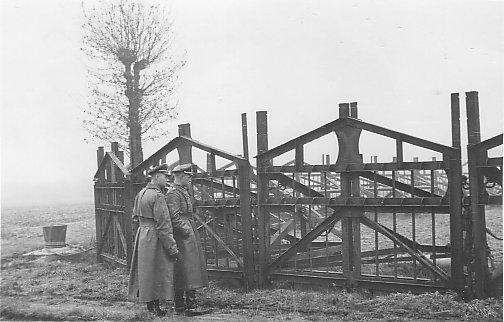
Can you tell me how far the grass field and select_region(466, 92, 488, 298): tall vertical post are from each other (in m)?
0.32

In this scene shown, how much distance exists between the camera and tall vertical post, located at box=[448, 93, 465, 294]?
23.0ft

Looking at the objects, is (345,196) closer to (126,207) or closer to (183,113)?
(183,113)

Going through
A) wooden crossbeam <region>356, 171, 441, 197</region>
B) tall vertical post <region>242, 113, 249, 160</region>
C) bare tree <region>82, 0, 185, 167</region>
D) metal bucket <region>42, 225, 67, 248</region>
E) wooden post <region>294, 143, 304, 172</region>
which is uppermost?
bare tree <region>82, 0, 185, 167</region>

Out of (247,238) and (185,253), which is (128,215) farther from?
(185,253)

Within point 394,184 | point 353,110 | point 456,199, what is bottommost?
point 456,199

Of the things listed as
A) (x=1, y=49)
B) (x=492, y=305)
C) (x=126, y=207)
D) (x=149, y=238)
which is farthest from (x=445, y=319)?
(x=1, y=49)

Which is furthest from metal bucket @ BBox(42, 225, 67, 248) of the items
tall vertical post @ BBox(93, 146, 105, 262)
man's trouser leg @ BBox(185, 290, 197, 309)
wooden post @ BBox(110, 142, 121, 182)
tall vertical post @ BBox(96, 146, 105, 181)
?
man's trouser leg @ BBox(185, 290, 197, 309)

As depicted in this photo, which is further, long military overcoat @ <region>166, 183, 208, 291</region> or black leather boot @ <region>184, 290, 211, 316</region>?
long military overcoat @ <region>166, 183, 208, 291</region>

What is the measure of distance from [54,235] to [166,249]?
6.03m

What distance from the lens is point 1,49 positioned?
893cm

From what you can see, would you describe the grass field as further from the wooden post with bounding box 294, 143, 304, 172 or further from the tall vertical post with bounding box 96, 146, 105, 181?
the wooden post with bounding box 294, 143, 304, 172

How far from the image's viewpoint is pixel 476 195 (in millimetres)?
6898

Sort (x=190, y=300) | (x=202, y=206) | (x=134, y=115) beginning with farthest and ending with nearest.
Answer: (x=134, y=115), (x=202, y=206), (x=190, y=300)

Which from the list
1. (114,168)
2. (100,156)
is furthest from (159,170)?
(100,156)
